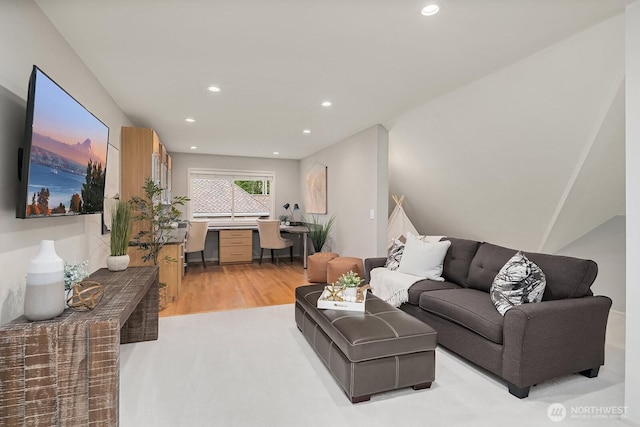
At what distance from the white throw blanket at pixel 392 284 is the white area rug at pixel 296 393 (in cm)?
56

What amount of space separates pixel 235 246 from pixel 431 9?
5776mm

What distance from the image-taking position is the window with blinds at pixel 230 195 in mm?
7129

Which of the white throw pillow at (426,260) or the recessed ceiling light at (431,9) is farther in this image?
the white throw pillow at (426,260)

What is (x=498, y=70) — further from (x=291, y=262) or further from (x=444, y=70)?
(x=291, y=262)

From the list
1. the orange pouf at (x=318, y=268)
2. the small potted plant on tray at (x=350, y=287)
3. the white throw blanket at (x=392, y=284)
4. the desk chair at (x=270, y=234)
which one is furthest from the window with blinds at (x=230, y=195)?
the small potted plant on tray at (x=350, y=287)

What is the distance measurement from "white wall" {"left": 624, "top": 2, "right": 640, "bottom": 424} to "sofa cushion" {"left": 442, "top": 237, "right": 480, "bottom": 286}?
4.53ft

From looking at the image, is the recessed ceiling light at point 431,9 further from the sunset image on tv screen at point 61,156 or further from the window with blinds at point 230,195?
the window with blinds at point 230,195

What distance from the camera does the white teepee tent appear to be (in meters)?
5.21

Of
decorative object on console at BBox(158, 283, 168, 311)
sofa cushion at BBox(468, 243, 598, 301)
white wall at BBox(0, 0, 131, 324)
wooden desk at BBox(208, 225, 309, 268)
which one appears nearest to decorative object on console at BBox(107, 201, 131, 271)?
white wall at BBox(0, 0, 131, 324)

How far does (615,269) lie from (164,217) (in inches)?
209

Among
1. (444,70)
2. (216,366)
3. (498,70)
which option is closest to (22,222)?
(216,366)

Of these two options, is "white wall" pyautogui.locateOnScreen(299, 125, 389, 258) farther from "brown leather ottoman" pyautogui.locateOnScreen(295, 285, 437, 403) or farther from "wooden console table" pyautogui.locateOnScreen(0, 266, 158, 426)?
"wooden console table" pyautogui.locateOnScreen(0, 266, 158, 426)

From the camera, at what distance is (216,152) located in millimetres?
6781

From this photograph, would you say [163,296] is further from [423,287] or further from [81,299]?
[423,287]
